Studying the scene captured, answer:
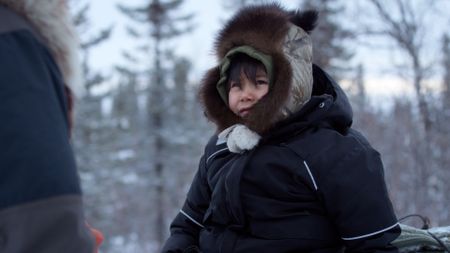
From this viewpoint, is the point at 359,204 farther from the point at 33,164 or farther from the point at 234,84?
the point at 33,164

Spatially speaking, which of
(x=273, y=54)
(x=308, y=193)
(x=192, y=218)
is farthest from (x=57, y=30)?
(x=192, y=218)

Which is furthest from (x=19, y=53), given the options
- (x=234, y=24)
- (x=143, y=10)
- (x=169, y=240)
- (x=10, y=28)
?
(x=143, y=10)

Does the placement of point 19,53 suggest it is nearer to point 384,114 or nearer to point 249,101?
point 249,101

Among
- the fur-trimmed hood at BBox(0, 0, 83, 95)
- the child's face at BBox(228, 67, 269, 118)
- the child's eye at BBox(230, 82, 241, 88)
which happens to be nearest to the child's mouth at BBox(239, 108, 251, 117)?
the child's face at BBox(228, 67, 269, 118)

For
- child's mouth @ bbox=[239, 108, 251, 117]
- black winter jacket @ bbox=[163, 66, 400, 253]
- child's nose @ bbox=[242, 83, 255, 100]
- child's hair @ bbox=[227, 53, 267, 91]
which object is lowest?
black winter jacket @ bbox=[163, 66, 400, 253]

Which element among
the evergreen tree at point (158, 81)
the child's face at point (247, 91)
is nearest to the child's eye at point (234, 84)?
the child's face at point (247, 91)

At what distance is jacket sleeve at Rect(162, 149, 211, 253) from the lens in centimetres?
264

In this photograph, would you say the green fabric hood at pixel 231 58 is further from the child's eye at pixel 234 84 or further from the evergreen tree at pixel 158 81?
the evergreen tree at pixel 158 81

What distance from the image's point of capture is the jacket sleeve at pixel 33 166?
1.14 meters

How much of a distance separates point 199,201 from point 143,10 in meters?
24.1

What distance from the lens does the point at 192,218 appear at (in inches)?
106

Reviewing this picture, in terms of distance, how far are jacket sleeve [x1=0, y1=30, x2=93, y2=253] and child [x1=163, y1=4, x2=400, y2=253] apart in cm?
110

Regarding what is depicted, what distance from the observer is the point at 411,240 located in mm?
2285

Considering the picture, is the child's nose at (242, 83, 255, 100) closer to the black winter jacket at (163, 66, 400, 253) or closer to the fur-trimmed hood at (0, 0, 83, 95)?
the black winter jacket at (163, 66, 400, 253)
